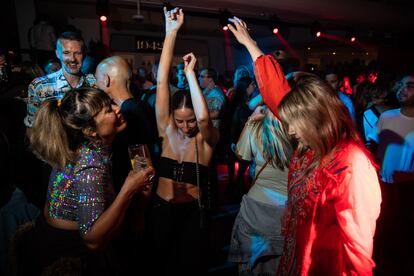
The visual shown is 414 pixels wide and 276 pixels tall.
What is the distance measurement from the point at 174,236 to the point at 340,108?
142 cm

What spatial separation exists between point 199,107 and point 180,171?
1.53 ft

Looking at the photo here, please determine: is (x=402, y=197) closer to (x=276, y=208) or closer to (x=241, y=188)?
(x=276, y=208)

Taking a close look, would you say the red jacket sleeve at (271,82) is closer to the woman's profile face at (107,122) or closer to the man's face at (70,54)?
the woman's profile face at (107,122)

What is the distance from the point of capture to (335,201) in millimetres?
1094

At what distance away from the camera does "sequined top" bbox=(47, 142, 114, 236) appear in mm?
1325

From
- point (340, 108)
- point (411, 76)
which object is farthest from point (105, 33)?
point (340, 108)

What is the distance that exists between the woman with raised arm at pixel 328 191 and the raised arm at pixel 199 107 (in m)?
0.82

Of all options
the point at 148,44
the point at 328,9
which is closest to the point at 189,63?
the point at 328,9

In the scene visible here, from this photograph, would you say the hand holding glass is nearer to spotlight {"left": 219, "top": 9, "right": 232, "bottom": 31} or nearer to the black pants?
the black pants

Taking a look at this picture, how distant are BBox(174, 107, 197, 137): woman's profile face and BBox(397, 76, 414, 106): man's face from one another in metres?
2.08

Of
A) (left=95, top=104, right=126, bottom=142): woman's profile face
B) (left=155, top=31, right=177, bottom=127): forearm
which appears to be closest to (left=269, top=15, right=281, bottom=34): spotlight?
(left=155, top=31, right=177, bottom=127): forearm

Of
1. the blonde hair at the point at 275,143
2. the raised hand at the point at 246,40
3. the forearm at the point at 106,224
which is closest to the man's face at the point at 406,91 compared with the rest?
the blonde hair at the point at 275,143

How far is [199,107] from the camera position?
1.99m

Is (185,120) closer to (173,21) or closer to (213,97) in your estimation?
(173,21)
